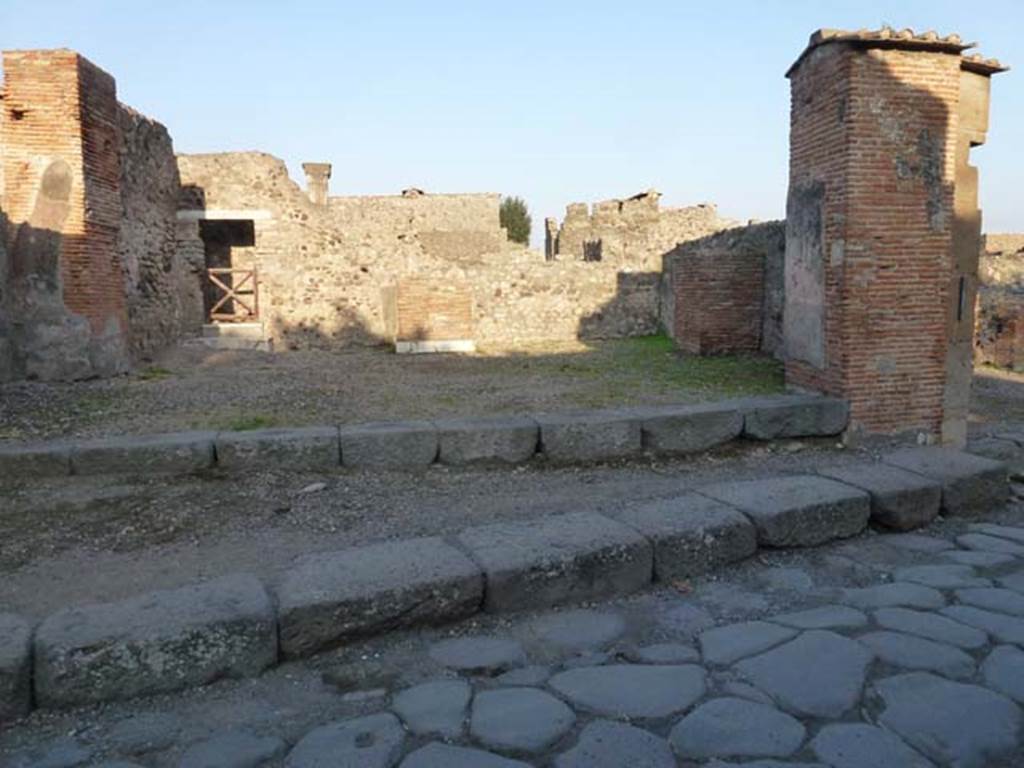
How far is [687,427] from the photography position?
5465mm

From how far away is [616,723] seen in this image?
222 cm

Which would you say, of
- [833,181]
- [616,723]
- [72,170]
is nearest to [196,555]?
[616,723]

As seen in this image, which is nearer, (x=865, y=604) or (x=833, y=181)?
(x=865, y=604)

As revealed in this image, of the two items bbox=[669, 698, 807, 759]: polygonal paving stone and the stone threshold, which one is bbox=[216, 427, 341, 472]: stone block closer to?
the stone threshold

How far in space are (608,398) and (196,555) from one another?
4.02 m

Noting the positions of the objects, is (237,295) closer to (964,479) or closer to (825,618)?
(964,479)

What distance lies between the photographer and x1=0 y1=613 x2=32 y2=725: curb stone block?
2.27 meters

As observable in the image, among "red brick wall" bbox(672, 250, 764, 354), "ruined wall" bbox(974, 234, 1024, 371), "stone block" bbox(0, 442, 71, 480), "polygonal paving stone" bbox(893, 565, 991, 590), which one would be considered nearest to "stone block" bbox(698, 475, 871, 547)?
"polygonal paving stone" bbox(893, 565, 991, 590)

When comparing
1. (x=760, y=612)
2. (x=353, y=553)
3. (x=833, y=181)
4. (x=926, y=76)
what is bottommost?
(x=760, y=612)

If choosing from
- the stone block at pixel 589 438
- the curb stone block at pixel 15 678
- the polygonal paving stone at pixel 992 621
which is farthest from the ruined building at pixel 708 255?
the curb stone block at pixel 15 678

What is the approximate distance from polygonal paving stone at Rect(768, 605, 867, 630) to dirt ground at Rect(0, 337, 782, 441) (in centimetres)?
328

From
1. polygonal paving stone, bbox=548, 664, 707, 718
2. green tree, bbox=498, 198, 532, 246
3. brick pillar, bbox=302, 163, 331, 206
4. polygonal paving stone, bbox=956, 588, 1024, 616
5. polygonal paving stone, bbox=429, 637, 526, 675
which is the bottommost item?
polygonal paving stone, bbox=429, 637, 526, 675

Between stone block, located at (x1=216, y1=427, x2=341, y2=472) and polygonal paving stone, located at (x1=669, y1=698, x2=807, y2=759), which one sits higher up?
stone block, located at (x1=216, y1=427, x2=341, y2=472)

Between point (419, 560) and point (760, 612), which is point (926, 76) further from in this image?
point (419, 560)
